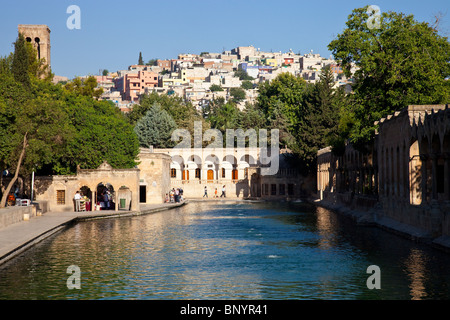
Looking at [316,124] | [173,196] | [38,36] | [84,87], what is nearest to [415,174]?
[173,196]

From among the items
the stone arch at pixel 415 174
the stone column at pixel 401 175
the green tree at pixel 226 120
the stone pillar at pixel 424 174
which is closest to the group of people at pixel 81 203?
the stone column at pixel 401 175

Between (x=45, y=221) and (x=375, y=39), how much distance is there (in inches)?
895

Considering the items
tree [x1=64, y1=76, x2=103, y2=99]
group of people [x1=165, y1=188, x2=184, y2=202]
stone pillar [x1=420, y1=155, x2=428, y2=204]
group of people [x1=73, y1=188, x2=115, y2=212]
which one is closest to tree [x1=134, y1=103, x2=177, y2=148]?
tree [x1=64, y1=76, x2=103, y2=99]

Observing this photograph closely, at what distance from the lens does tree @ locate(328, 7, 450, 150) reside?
3816 centimetres

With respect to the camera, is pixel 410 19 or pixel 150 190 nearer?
pixel 410 19

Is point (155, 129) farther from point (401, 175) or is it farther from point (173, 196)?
point (401, 175)

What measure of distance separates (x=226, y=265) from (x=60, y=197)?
2733 cm

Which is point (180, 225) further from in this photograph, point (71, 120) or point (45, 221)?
point (71, 120)

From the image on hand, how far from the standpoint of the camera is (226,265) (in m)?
21.4

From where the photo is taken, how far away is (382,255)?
23.2m

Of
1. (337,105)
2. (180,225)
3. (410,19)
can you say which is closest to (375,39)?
(410,19)

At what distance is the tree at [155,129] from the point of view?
91625 mm

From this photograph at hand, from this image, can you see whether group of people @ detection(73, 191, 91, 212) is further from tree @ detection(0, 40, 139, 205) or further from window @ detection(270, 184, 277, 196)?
window @ detection(270, 184, 277, 196)

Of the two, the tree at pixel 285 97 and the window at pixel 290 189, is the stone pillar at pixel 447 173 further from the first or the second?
the tree at pixel 285 97
